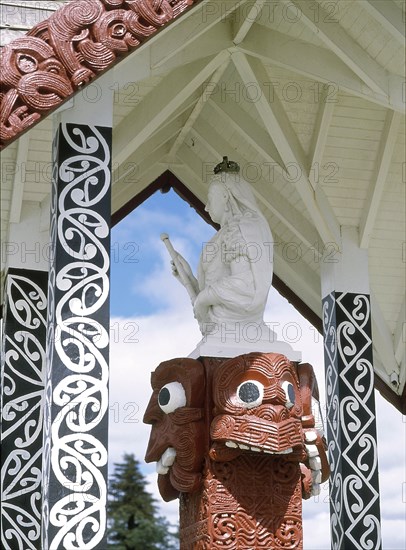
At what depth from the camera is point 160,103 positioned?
33.8 ft

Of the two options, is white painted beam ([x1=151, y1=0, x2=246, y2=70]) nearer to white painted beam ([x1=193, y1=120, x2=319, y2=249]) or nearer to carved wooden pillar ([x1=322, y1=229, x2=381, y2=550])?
white painted beam ([x1=193, y1=120, x2=319, y2=249])

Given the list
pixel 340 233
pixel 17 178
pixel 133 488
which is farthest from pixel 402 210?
pixel 133 488

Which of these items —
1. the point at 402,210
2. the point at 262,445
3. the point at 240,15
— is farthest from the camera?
the point at 402,210

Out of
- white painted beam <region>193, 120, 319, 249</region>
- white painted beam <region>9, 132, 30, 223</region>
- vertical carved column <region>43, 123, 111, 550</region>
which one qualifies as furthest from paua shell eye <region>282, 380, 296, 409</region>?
white painted beam <region>193, 120, 319, 249</region>

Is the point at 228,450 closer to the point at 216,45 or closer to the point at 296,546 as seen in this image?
the point at 296,546

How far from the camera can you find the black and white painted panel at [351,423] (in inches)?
Result: 391

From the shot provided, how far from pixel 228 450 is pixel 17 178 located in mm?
3400

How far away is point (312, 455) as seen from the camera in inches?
329

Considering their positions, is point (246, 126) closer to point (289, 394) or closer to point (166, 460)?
point (289, 394)

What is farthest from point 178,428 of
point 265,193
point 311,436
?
point 265,193

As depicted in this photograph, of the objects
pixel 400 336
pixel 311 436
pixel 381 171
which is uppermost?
pixel 381 171

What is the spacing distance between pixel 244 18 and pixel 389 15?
1.16 metres

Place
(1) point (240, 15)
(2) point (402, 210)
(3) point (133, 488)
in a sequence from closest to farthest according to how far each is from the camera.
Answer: (1) point (240, 15), (2) point (402, 210), (3) point (133, 488)

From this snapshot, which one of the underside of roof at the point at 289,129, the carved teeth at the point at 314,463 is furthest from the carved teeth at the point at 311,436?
the underside of roof at the point at 289,129
